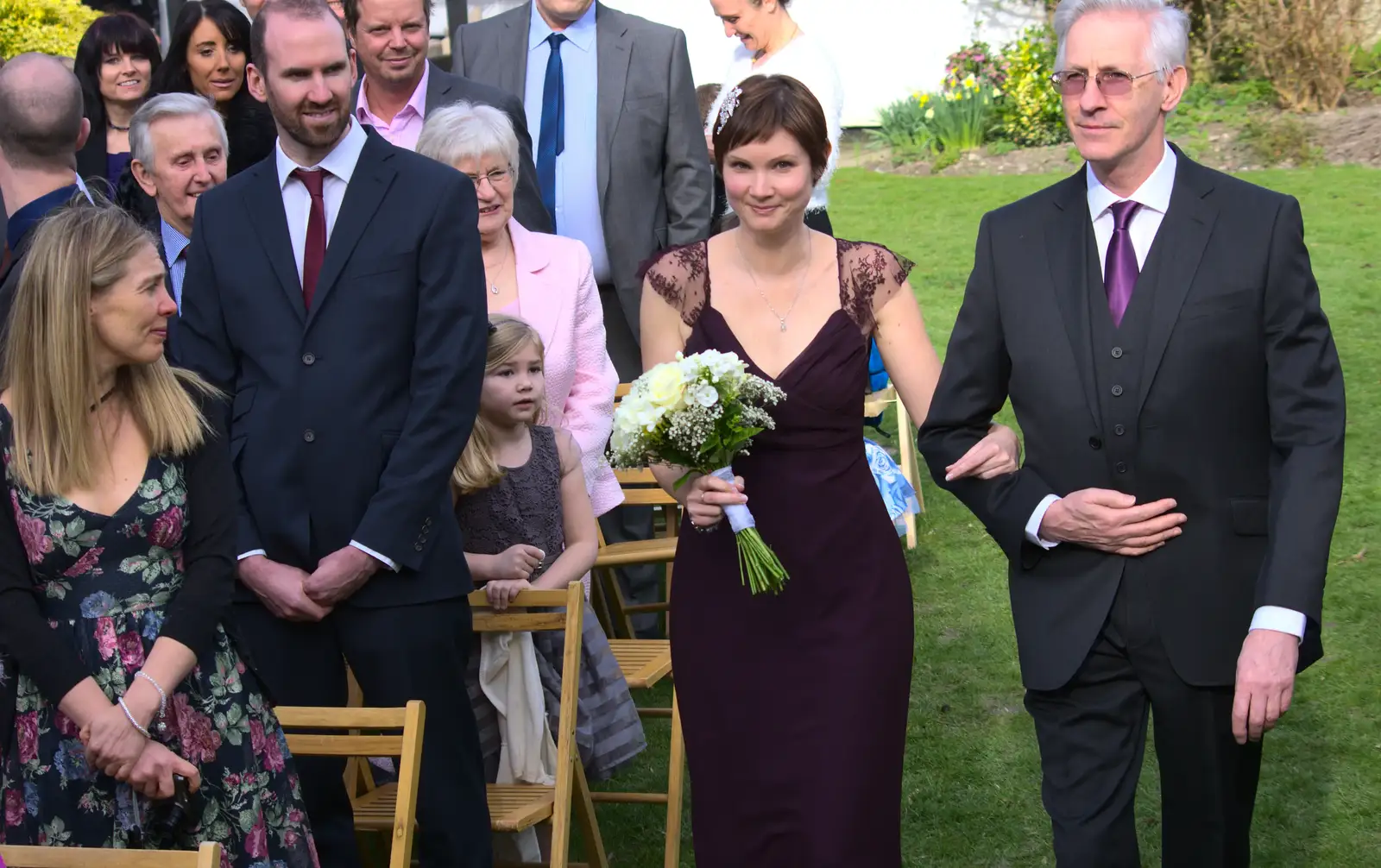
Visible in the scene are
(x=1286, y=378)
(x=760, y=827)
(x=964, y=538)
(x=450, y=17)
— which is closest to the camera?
(x=1286, y=378)

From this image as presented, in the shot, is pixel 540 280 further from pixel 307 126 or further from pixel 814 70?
pixel 814 70

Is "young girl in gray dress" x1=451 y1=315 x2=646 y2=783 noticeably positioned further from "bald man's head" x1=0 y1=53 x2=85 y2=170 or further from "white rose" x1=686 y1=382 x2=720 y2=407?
"bald man's head" x1=0 y1=53 x2=85 y2=170

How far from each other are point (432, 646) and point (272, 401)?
2.65 feet

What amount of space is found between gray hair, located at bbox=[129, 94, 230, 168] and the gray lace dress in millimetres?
1672

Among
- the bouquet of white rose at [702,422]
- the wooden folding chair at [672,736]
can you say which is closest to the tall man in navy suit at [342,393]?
the bouquet of white rose at [702,422]

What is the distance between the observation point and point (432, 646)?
4.74 metres

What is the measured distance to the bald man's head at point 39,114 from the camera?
19.1 ft

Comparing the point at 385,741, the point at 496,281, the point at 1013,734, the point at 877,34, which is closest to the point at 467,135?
the point at 496,281

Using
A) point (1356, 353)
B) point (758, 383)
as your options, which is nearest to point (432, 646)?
point (758, 383)

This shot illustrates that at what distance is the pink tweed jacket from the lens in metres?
6.01

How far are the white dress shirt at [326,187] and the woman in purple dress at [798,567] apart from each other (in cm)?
98

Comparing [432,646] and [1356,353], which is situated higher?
[432,646]

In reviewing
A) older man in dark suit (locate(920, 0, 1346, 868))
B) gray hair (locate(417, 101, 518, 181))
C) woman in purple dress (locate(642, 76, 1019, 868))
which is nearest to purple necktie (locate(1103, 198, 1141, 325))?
older man in dark suit (locate(920, 0, 1346, 868))

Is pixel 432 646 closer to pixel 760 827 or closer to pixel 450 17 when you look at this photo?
pixel 760 827
